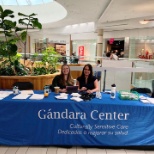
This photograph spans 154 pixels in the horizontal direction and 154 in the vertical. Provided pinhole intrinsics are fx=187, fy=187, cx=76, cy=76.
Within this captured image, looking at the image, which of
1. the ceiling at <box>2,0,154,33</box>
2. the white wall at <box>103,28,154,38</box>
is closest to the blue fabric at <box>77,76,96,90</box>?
the ceiling at <box>2,0,154,33</box>

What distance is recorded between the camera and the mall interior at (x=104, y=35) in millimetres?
6262

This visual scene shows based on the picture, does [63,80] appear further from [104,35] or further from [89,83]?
[104,35]

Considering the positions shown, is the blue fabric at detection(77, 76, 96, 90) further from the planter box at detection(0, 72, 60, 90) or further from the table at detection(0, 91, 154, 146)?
the planter box at detection(0, 72, 60, 90)

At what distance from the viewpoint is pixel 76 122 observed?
2.97 metres

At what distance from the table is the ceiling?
3945 mm

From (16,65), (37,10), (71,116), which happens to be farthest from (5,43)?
(37,10)

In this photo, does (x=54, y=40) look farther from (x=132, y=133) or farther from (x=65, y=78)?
(x=132, y=133)

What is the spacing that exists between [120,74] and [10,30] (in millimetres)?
3978

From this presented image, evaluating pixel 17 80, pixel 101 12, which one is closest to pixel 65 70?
pixel 17 80

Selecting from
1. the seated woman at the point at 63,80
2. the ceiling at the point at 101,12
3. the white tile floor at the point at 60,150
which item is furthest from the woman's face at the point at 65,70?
the ceiling at the point at 101,12

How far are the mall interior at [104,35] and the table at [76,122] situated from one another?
0.20 m

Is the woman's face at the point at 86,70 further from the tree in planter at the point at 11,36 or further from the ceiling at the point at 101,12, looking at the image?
the ceiling at the point at 101,12

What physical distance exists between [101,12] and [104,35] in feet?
17.0

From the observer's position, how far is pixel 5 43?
4820 mm
